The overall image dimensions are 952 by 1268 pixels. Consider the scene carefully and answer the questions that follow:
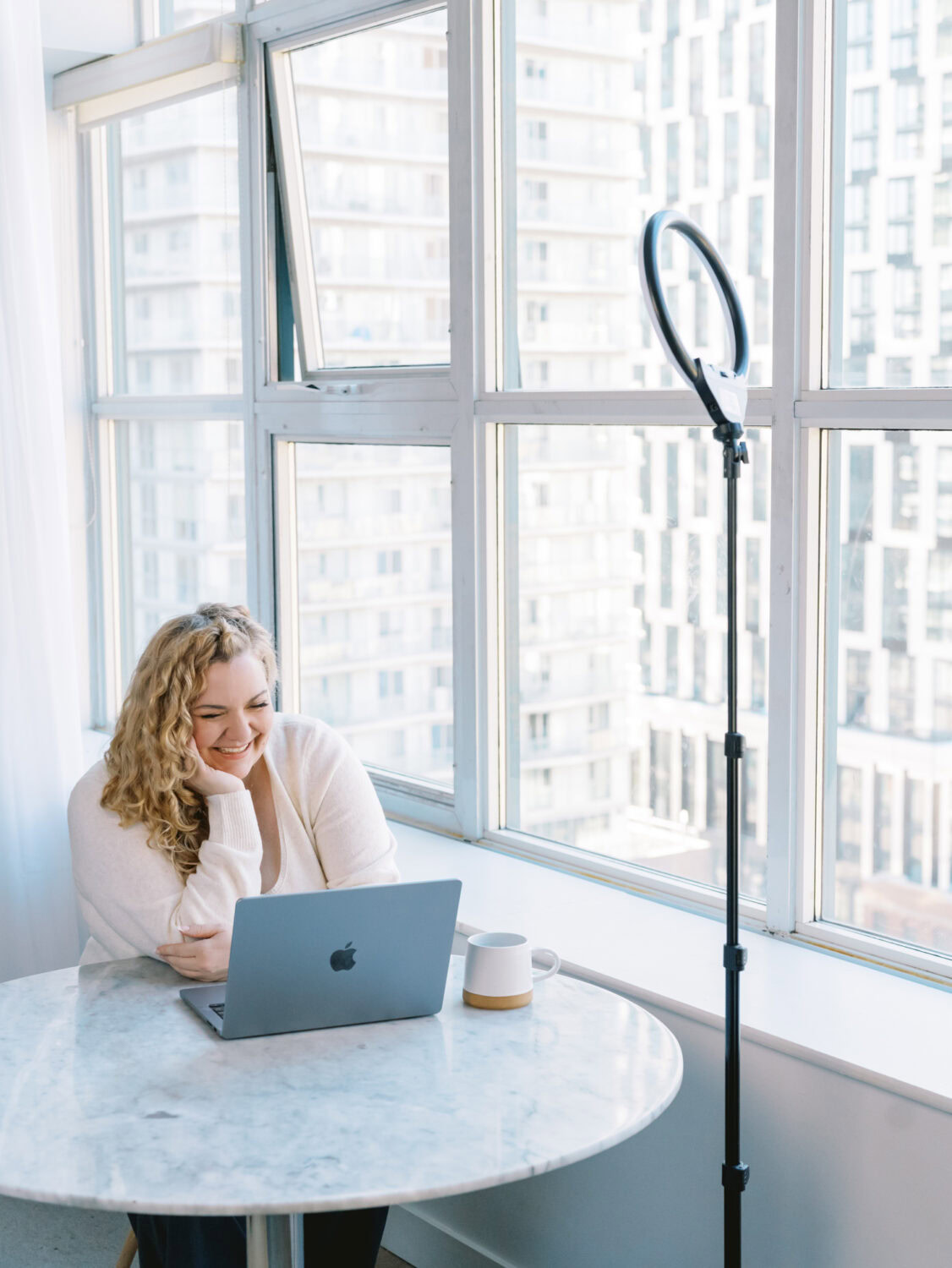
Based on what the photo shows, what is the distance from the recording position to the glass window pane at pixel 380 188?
2768mm

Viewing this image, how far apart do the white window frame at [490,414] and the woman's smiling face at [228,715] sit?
584mm

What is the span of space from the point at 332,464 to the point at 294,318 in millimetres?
340

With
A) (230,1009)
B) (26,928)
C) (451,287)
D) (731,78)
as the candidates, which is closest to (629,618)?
(451,287)

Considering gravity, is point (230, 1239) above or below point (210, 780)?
below

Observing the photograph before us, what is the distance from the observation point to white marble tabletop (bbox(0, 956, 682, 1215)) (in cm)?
141

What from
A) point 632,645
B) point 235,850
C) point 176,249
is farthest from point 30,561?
point 632,645

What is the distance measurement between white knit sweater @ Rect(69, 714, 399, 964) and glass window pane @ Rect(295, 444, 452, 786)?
22.1 inches

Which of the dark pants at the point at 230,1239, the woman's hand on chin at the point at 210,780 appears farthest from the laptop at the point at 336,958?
Answer: the woman's hand on chin at the point at 210,780

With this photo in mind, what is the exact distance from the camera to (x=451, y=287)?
8.75ft

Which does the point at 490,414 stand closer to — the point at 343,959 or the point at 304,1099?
the point at 343,959

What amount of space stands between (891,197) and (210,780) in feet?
4.33

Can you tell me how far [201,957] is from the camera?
6.39 feet

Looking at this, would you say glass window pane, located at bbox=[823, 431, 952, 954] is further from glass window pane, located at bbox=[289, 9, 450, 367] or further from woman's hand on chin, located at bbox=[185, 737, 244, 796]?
glass window pane, located at bbox=[289, 9, 450, 367]

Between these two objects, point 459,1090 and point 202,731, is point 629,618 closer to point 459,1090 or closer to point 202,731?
point 202,731
